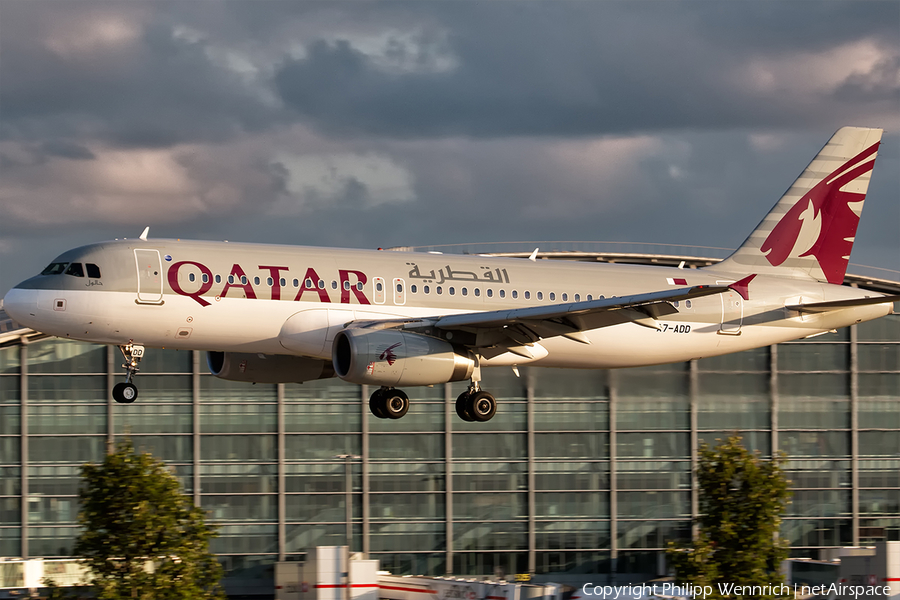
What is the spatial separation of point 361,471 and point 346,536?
3.34 metres

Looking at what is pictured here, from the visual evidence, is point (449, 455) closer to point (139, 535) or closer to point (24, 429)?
point (24, 429)

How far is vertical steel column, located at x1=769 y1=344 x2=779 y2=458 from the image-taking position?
2453 inches

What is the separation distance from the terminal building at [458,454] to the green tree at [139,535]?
28.6 metres

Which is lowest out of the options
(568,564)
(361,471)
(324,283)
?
(568,564)

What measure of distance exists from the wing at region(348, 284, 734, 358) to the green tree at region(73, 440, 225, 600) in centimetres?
714

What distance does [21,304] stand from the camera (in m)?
33.1

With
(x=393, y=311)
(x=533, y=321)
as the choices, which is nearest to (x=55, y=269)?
(x=393, y=311)

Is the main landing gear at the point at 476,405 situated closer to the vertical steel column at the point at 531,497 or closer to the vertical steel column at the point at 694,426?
the vertical steel column at the point at 531,497

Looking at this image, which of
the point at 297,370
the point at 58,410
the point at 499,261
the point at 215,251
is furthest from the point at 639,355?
the point at 58,410

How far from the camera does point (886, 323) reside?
63500 millimetres

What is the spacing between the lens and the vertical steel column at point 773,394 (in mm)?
62312

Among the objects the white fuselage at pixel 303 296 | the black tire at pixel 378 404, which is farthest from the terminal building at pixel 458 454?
the black tire at pixel 378 404

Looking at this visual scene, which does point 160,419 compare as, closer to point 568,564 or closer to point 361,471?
point 361,471

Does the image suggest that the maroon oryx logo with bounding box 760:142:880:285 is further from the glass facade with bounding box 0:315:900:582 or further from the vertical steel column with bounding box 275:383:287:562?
the vertical steel column with bounding box 275:383:287:562
